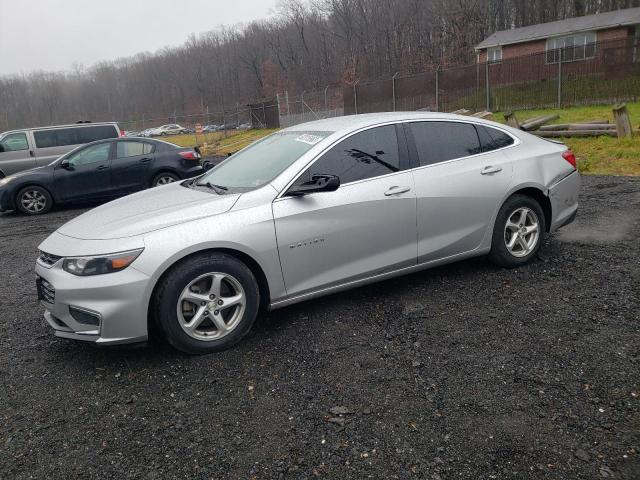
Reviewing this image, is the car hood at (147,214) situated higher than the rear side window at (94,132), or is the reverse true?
the rear side window at (94,132)

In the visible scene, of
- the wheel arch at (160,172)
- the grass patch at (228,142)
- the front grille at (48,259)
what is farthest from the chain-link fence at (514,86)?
the front grille at (48,259)

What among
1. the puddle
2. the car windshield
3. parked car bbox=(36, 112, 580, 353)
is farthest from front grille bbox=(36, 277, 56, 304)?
the puddle

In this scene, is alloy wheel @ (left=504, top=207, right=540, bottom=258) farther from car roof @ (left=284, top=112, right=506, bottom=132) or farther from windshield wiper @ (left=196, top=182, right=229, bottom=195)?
windshield wiper @ (left=196, top=182, right=229, bottom=195)

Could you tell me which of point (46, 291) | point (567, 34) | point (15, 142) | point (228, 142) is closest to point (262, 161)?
point (46, 291)

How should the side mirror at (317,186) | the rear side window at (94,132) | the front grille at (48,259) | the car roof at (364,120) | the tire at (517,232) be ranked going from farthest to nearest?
the rear side window at (94,132) → the tire at (517,232) → the car roof at (364,120) → the side mirror at (317,186) → the front grille at (48,259)

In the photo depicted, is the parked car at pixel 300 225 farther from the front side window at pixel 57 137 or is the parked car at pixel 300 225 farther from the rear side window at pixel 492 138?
the front side window at pixel 57 137

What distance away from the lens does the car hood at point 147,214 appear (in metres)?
3.48

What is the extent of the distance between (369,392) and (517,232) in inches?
100

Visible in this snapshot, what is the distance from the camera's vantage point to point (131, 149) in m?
10.7

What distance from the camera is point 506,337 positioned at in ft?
11.6

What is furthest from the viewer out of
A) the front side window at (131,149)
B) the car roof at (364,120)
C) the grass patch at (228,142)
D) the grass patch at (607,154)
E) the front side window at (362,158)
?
the grass patch at (228,142)

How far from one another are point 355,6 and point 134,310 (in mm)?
71148

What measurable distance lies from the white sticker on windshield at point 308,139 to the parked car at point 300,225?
0.02m

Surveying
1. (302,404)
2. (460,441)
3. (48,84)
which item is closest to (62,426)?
(302,404)
